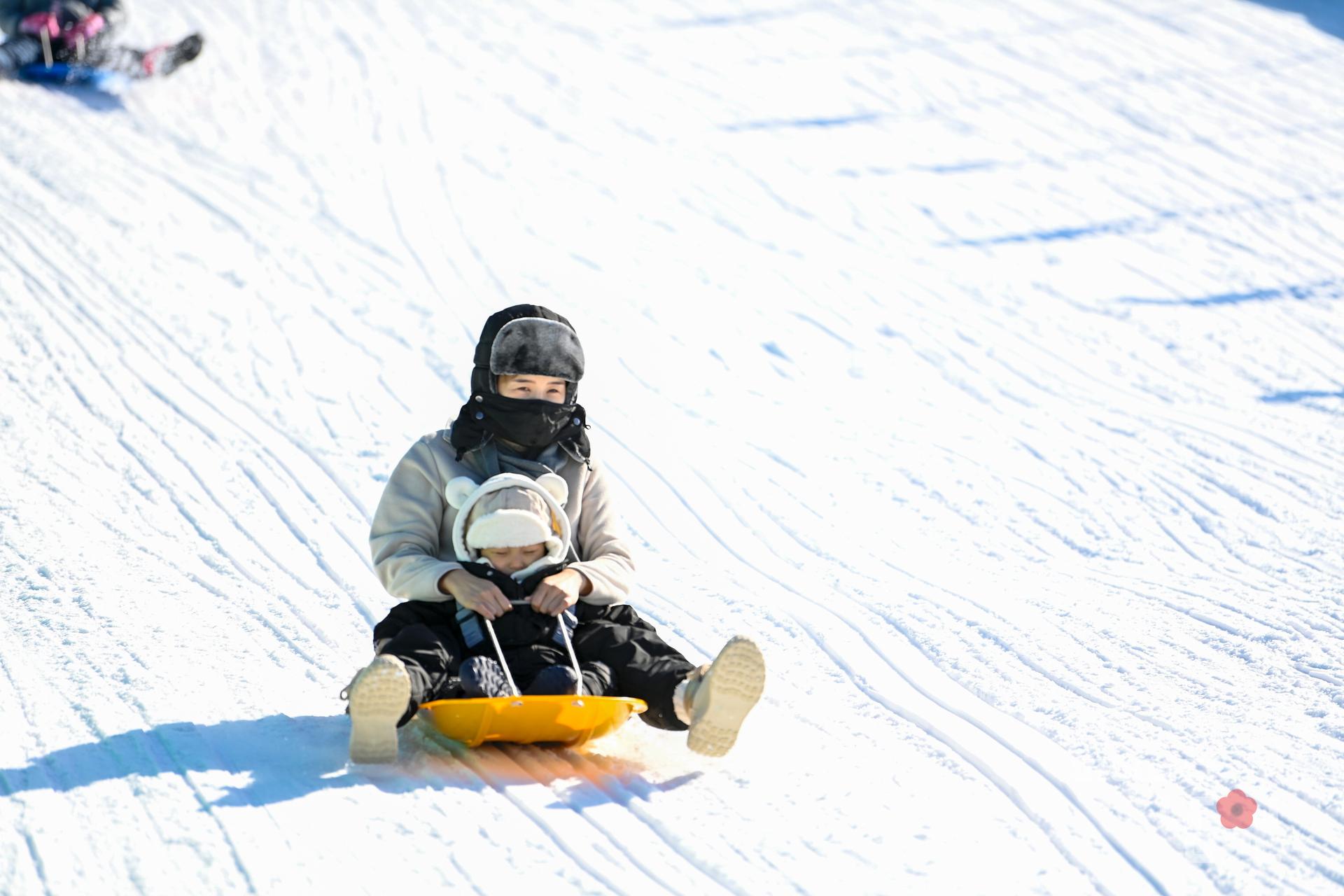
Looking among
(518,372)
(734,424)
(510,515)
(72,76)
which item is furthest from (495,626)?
(72,76)

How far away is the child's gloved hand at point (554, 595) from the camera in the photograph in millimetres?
3117

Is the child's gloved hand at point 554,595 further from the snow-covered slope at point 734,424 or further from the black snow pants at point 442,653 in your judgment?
the snow-covered slope at point 734,424

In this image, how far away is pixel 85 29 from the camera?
9.25m

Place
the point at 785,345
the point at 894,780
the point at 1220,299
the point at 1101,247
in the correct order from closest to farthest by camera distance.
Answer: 1. the point at 894,780
2. the point at 785,345
3. the point at 1220,299
4. the point at 1101,247

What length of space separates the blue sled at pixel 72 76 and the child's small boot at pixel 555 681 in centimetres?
733

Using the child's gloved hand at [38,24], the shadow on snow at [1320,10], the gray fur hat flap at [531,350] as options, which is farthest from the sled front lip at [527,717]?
the shadow on snow at [1320,10]

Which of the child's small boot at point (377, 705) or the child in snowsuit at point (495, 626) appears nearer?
the child's small boot at point (377, 705)

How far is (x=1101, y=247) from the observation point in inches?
319

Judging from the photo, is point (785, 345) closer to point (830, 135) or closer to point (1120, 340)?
point (1120, 340)

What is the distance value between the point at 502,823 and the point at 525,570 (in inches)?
24.1

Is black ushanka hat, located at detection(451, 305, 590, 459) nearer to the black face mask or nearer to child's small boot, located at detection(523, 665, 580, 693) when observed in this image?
the black face mask

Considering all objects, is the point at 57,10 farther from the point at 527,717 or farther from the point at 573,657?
the point at 527,717

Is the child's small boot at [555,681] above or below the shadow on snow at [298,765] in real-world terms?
above

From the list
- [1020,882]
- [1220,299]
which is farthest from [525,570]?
[1220,299]
